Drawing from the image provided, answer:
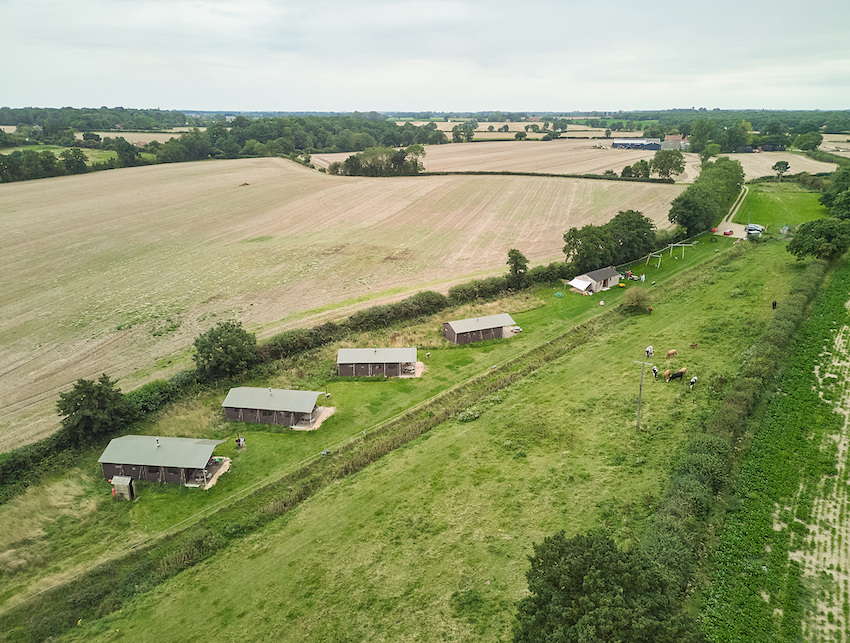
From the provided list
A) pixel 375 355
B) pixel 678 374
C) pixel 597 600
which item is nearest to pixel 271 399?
pixel 375 355

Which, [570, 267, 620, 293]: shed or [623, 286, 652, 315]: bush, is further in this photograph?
[570, 267, 620, 293]: shed

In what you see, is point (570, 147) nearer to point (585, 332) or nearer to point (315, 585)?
point (585, 332)

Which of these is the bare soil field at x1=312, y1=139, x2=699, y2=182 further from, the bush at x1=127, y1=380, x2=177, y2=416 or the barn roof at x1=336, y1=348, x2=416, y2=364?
the bush at x1=127, y1=380, x2=177, y2=416

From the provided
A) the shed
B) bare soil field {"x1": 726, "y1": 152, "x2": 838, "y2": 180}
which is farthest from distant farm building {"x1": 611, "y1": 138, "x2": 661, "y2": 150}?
the shed

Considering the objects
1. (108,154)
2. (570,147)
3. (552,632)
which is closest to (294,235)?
(552,632)

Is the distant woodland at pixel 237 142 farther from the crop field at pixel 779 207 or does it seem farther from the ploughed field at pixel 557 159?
the crop field at pixel 779 207

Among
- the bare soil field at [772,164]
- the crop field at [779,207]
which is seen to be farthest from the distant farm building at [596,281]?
the bare soil field at [772,164]
